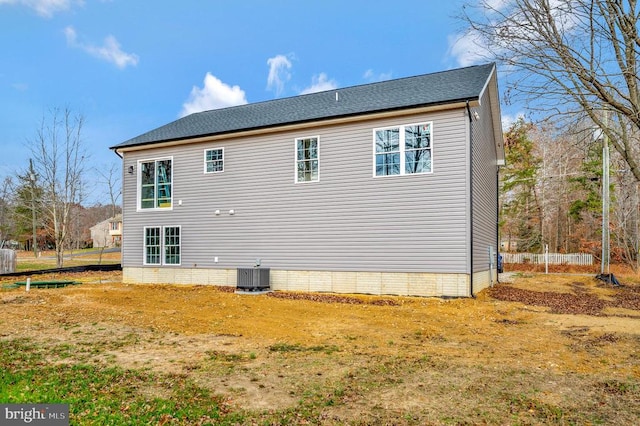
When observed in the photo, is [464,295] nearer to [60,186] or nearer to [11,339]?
[11,339]

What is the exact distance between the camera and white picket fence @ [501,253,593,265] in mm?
23906

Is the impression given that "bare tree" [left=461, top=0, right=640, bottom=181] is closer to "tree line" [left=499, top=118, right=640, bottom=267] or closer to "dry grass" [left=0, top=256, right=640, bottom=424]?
"dry grass" [left=0, top=256, right=640, bottom=424]

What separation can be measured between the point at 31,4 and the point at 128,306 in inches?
564

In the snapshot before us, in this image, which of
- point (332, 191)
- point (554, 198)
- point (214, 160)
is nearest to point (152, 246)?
point (214, 160)

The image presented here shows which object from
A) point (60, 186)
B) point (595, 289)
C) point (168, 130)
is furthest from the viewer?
point (60, 186)

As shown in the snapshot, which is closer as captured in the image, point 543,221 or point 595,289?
point 595,289

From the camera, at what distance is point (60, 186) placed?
23.3 m

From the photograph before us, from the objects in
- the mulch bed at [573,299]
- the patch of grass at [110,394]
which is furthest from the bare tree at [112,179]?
the mulch bed at [573,299]

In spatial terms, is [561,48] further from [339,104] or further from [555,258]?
[555,258]

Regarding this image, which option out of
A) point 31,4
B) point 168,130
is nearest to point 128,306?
point 168,130

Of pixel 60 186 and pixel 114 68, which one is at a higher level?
pixel 114 68

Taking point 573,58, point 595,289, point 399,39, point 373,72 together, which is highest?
point 373,72

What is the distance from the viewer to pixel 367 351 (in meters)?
5.87

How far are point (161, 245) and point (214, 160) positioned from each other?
3876mm
